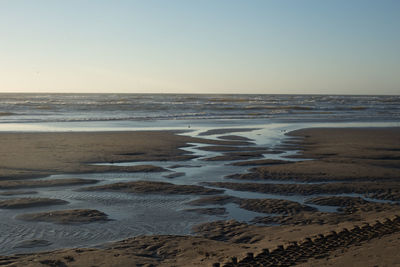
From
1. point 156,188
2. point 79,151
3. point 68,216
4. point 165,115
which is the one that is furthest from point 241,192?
point 165,115

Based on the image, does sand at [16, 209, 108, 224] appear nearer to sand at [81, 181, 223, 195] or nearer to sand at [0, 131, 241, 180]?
sand at [81, 181, 223, 195]

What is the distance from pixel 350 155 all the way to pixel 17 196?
11707 millimetres

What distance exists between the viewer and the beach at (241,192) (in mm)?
6020

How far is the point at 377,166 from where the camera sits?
1367 centimetres

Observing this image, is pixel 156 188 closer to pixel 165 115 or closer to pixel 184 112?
pixel 165 115

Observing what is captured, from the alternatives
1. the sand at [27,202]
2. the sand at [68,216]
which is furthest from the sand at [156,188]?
the sand at [68,216]

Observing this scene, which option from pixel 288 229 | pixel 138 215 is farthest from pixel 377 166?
pixel 138 215

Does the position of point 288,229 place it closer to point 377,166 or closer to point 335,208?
point 335,208

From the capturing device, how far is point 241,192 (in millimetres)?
10391

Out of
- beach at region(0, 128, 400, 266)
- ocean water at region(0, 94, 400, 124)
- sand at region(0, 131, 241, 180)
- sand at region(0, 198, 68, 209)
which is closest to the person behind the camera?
beach at region(0, 128, 400, 266)

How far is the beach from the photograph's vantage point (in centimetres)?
602

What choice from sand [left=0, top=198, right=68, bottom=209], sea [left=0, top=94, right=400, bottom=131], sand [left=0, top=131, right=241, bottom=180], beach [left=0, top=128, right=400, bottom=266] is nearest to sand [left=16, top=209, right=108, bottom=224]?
beach [left=0, top=128, right=400, bottom=266]

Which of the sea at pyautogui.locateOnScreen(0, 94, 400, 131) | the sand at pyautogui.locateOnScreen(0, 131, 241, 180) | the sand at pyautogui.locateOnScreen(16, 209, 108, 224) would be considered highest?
the sea at pyautogui.locateOnScreen(0, 94, 400, 131)

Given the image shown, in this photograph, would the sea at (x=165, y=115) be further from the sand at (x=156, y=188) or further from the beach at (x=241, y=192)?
the sand at (x=156, y=188)
